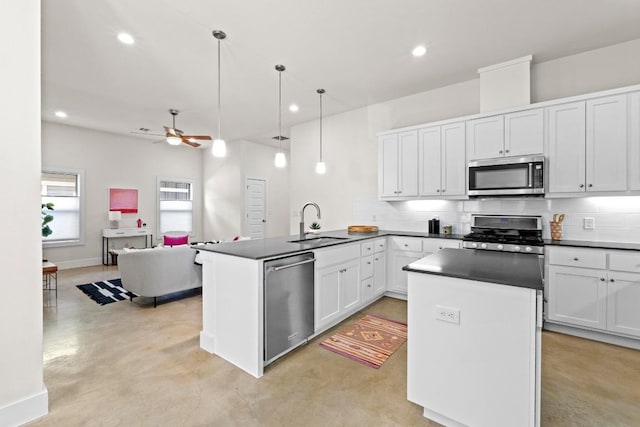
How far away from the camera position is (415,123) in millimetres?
4547

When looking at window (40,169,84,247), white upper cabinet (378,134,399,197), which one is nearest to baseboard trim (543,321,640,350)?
white upper cabinet (378,134,399,197)

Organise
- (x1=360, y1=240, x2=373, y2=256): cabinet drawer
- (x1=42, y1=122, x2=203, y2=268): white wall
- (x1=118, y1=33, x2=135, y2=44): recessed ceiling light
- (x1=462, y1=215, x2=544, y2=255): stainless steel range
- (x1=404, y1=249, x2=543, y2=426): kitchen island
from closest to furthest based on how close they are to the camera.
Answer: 1. (x1=404, y1=249, x2=543, y2=426): kitchen island
2. (x1=118, y1=33, x2=135, y2=44): recessed ceiling light
3. (x1=462, y1=215, x2=544, y2=255): stainless steel range
4. (x1=360, y1=240, x2=373, y2=256): cabinet drawer
5. (x1=42, y1=122, x2=203, y2=268): white wall

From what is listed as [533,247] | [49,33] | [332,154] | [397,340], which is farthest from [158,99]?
[533,247]

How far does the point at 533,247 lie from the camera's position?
3.04m

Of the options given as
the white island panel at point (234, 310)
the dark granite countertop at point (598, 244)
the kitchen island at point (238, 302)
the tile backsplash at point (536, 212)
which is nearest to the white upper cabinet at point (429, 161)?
the tile backsplash at point (536, 212)

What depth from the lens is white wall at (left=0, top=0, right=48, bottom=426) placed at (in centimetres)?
175

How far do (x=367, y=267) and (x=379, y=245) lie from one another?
426mm

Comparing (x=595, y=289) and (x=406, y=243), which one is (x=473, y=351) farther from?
(x=406, y=243)

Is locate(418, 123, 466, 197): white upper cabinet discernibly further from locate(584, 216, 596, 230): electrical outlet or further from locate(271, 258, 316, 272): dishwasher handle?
locate(271, 258, 316, 272): dishwasher handle

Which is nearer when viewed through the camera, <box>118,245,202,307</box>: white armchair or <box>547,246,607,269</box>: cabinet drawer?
<box>547,246,607,269</box>: cabinet drawer

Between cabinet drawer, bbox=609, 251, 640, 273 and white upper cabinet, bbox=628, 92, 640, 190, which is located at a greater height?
white upper cabinet, bbox=628, 92, 640, 190

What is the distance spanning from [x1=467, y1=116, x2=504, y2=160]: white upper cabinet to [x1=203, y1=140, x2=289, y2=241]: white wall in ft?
18.4

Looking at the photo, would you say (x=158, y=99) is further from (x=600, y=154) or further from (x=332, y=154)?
(x=600, y=154)

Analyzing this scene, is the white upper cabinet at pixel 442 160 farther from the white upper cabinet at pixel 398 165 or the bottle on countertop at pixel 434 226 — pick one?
the bottle on countertop at pixel 434 226
